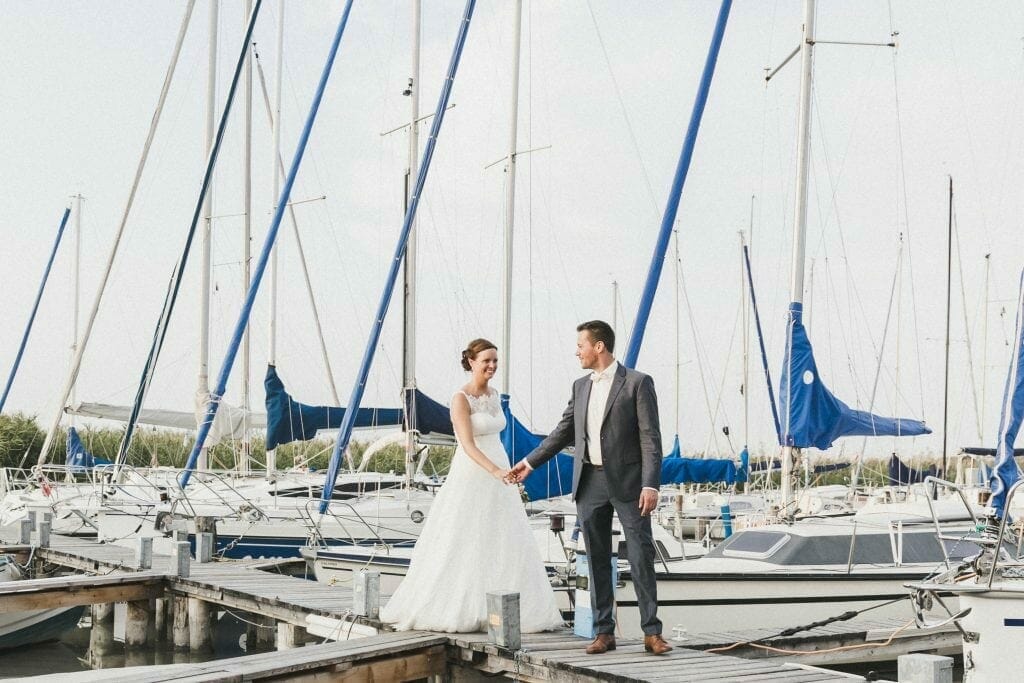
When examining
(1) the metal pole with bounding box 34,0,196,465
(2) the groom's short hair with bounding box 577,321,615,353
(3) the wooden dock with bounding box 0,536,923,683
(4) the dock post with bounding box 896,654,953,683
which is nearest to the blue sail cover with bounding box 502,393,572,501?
(3) the wooden dock with bounding box 0,536,923,683

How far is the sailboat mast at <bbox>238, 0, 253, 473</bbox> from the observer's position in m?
22.8

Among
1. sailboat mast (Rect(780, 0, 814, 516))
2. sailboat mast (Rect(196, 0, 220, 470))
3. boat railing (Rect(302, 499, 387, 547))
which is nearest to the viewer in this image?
sailboat mast (Rect(780, 0, 814, 516))

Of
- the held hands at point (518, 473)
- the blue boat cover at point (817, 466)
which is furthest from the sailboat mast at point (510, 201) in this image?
the blue boat cover at point (817, 466)

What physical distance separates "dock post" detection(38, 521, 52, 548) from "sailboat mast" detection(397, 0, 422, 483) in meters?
5.57

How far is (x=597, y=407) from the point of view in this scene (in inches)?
278

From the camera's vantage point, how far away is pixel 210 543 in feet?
46.2

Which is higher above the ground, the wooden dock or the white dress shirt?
the white dress shirt

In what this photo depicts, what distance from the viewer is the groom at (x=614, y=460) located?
686cm

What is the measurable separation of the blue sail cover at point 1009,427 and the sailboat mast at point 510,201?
30.9ft

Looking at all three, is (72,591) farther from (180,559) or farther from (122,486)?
(122,486)

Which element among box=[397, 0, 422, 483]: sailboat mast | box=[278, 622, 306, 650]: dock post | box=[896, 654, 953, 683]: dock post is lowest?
box=[278, 622, 306, 650]: dock post

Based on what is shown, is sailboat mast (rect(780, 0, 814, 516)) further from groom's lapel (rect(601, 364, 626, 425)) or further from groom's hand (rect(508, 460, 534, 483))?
groom's lapel (rect(601, 364, 626, 425))

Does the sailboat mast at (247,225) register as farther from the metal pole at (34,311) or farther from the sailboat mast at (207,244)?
the metal pole at (34,311)

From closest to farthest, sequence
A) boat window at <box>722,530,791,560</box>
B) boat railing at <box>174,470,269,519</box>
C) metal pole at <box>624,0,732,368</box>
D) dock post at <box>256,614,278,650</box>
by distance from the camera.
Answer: boat window at <box>722,530,791,560</box>, metal pole at <box>624,0,732,368</box>, dock post at <box>256,614,278,650</box>, boat railing at <box>174,470,269,519</box>
